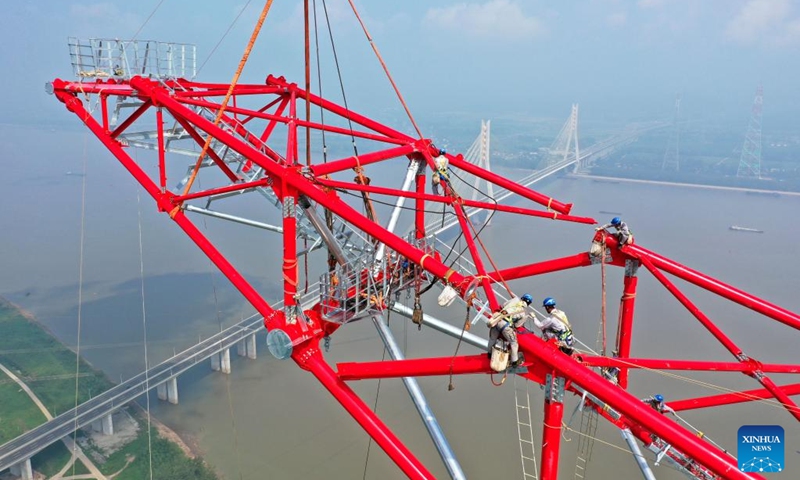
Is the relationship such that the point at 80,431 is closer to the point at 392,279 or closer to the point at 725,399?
the point at 392,279

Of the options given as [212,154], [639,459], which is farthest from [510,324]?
[212,154]

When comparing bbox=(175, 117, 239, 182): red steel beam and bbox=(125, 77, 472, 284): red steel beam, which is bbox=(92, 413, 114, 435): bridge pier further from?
bbox=(125, 77, 472, 284): red steel beam

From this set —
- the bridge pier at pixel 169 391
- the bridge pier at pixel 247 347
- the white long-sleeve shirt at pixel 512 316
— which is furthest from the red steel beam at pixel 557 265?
the bridge pier at pixel 247 347

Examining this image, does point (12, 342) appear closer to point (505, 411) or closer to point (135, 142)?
point (135, 142)

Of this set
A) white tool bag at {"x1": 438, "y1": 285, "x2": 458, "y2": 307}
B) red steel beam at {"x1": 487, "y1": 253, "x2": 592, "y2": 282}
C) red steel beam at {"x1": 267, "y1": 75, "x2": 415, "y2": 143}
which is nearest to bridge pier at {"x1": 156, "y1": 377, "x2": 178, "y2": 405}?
red steel beam at {"x1": 267, "y1": 75, "x2": 415, "y2": 143}

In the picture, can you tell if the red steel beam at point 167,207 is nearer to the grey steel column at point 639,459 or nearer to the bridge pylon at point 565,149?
the grey steel column at point 639,459

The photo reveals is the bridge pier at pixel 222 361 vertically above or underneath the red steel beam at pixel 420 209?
underneath
